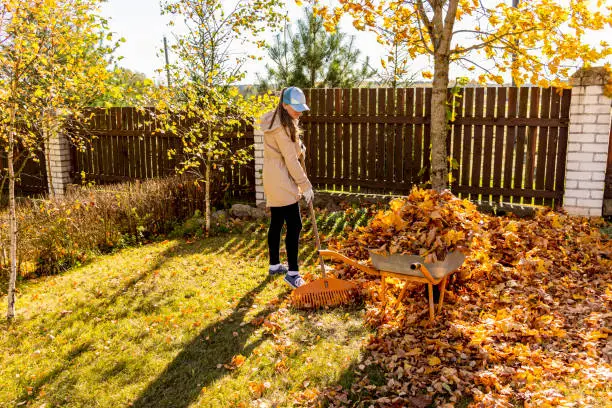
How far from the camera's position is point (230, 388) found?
136 inches

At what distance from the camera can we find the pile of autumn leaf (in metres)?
3.22

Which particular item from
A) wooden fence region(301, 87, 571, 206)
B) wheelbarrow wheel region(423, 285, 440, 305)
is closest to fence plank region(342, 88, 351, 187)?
wooden fence region(301, 87, 571, 206)

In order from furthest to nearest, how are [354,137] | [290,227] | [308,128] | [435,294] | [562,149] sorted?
1. [308,128]
2. [354,137]
3. [562,149]
4. [290,227]
5. [435,294]

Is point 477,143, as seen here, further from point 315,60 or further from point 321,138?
point 315,60

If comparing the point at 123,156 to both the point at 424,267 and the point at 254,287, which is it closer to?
the point at 254,287

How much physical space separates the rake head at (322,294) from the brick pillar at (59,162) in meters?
8.32

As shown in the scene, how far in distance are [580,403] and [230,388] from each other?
2250 mm

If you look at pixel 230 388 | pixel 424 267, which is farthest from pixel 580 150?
pixel 230 388

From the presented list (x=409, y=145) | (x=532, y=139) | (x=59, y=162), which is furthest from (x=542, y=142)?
(x=59, y=162)

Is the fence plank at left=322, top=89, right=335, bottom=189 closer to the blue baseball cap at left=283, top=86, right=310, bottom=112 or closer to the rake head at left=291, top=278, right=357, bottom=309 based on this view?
the blue baseball cap at left=283, top=86, right=310, bottom=112

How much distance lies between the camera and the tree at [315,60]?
11945mm

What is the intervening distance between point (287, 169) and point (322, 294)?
4.05 ft

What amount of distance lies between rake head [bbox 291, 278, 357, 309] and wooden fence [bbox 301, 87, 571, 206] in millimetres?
3656

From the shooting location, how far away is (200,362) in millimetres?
3822
